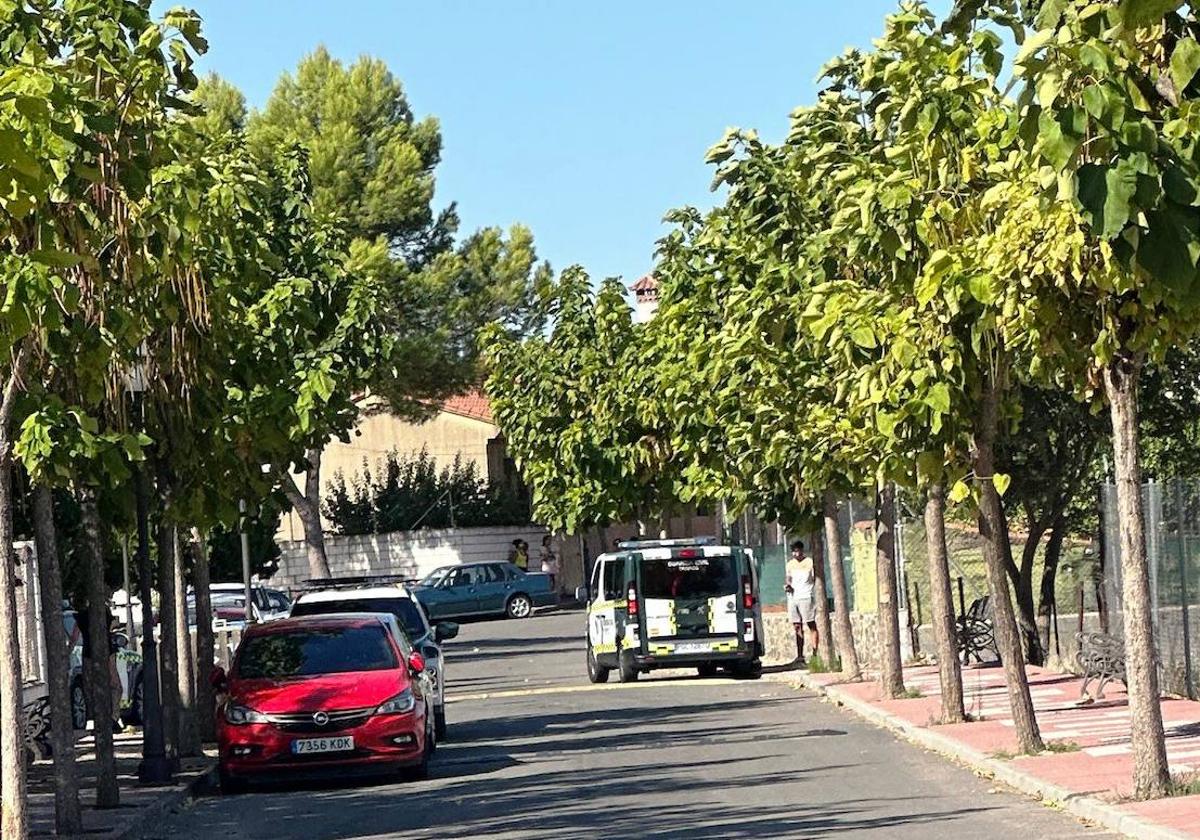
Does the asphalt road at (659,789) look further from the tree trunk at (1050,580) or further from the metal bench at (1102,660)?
the tree trunk at (1050,580)

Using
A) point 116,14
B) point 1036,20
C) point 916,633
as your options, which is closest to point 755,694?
point 916,633

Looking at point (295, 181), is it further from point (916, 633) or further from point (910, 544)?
point (910, 544)

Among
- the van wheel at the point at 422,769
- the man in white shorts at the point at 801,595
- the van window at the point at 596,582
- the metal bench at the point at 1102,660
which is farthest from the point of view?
the man in white shorts at the point at 801,595

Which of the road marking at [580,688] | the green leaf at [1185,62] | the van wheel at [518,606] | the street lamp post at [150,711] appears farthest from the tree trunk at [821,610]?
the van wheel at [518,606]

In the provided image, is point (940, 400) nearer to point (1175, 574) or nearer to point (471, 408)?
point (1175, 574)

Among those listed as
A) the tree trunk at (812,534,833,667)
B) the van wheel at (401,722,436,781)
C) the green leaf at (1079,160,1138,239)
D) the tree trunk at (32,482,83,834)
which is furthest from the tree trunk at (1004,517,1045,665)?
the green leaf at (1079,160,1138,239)

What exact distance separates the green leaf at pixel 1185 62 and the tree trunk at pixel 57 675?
1041 centimetres

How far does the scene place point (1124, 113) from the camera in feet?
24.6

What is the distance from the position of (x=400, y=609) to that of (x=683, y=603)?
747 cm

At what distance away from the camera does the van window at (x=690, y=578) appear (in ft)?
106

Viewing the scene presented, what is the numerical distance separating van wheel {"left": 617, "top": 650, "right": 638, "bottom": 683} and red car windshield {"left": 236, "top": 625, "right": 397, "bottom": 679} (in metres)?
12.0

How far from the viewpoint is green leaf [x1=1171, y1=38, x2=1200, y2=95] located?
7262 millimetres

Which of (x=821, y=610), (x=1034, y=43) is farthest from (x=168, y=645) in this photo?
(x=1034, y=43)

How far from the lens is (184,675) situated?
78.1 feet
